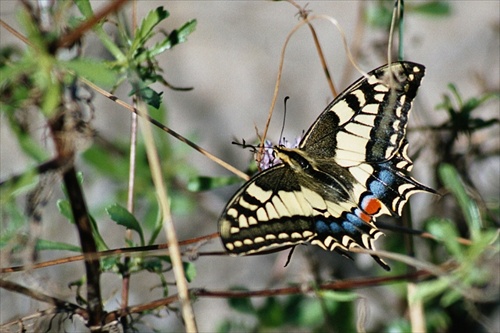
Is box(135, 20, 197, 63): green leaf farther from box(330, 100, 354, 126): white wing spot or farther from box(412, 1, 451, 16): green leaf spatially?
box(412, 1, 451, 16): green leaf

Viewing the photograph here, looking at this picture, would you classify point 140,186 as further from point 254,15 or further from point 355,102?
point 254,15

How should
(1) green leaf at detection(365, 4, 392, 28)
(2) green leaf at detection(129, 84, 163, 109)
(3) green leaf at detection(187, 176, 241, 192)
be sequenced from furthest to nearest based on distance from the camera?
(1) green leaf at detection(365, 4, 392, 28) → (3) green leaf at detection(187, 176, 241, 192) → (2) green leaf at detection(129, 84, 163, 109)

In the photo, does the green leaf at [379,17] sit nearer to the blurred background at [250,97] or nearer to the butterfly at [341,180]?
the blurred background at [250,97]

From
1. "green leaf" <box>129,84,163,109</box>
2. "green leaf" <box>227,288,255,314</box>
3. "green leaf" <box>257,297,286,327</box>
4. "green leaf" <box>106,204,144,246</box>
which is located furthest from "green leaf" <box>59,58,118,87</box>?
"green leaf" <box>257,297,286,327</box>

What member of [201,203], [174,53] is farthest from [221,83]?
[201,203]

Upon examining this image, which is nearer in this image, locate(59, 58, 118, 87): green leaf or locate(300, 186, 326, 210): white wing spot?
locate(59, 58, 118, 87): green leaf

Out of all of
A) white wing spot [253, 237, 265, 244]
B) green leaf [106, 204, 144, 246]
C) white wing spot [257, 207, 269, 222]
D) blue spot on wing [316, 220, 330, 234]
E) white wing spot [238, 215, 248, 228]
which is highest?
green leaf [106, 204, 144, 246]

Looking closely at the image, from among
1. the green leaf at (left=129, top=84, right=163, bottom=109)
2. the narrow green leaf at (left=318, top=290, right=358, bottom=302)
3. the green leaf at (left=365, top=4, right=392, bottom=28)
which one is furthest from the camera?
the green leaf at (left=365, top=4, right=392, bottom=28)
